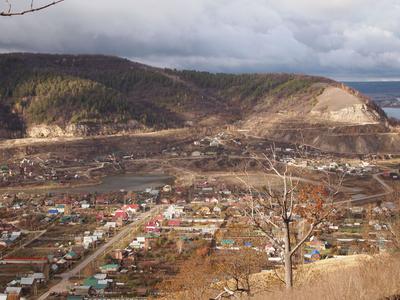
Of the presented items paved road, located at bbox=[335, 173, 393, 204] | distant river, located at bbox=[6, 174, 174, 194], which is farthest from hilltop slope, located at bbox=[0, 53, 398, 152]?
distant river, located at bbox=[6, 174, 174, 194]

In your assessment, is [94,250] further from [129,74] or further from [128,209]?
[129,74]

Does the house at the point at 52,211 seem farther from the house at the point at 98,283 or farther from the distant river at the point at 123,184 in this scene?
the house at the point at 98,283

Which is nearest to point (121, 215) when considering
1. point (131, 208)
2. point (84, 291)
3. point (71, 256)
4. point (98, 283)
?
point (131, 208)

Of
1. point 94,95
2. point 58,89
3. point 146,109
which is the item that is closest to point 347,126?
point 146,109

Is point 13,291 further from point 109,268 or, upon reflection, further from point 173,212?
point 173,212

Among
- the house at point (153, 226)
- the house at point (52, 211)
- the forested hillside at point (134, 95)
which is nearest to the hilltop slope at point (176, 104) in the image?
the forested hillside at point (134, 95)
